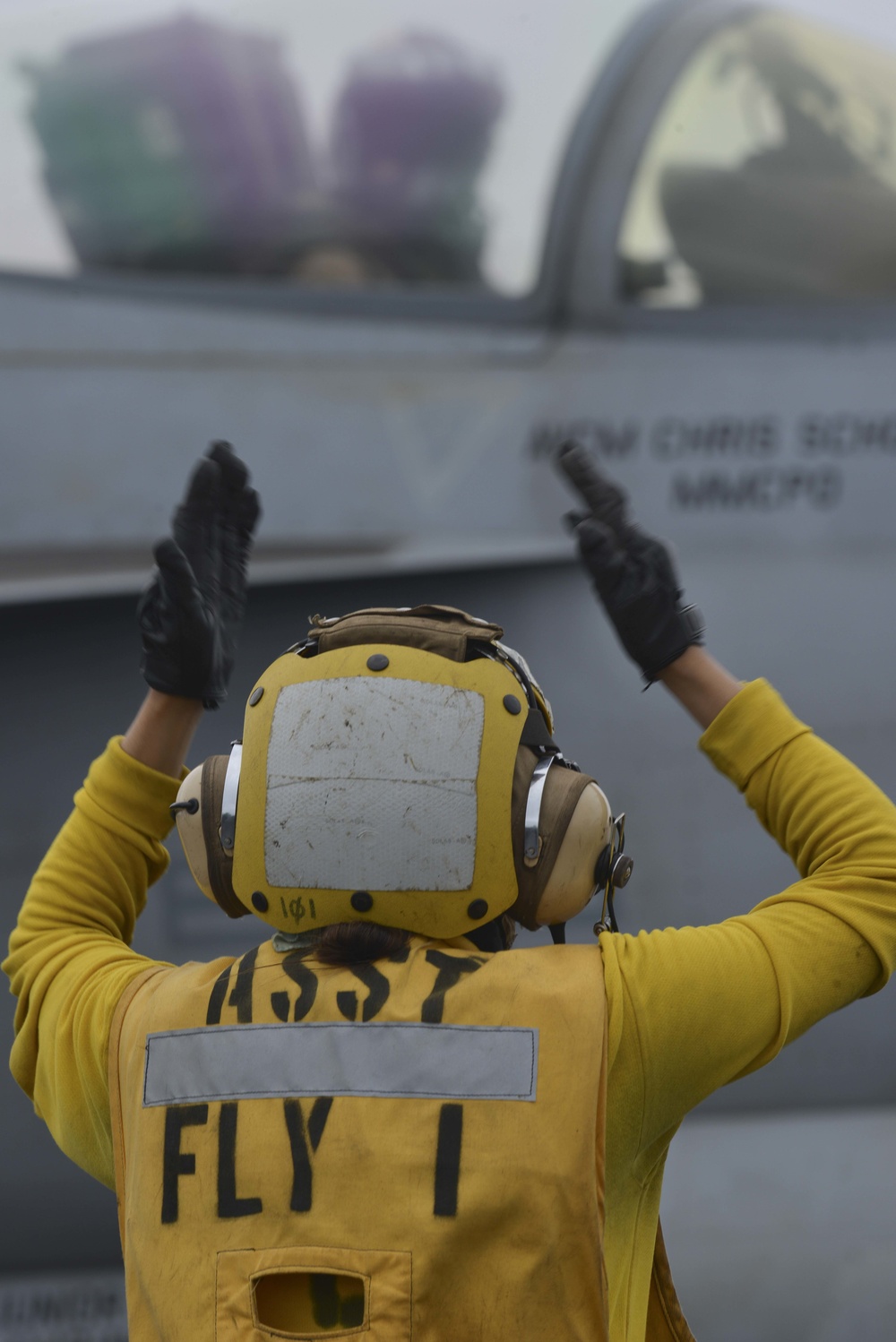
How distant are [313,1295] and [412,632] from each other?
63 cm

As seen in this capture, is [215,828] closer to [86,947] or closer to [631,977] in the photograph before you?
[86,947]

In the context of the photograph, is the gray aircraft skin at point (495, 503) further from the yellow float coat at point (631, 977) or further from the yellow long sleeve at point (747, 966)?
the yellow long sleeve at point (747, 966)

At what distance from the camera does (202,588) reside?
57.5 inches

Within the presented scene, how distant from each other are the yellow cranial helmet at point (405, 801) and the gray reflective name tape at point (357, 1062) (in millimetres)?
111

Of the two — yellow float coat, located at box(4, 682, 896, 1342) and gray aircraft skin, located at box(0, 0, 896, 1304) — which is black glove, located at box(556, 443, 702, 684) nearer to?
yellow float coat, located at box(4, 682, 896, 1342)

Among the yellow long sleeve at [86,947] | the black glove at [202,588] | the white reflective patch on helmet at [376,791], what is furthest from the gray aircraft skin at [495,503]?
the white reflective patch on helmet at [376,791]

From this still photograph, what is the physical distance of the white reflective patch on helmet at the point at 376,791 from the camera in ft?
3.88

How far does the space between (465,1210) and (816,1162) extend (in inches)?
57.1

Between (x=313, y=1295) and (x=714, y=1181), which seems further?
(x=714, y=1181)

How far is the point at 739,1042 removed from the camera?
45.8 inches

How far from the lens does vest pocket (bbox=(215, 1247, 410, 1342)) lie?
1086 millimetres

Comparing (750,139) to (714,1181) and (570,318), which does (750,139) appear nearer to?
(570,318)

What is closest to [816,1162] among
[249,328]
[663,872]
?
[663,872]

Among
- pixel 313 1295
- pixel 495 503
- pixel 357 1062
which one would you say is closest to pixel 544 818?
pixel 357 1062
